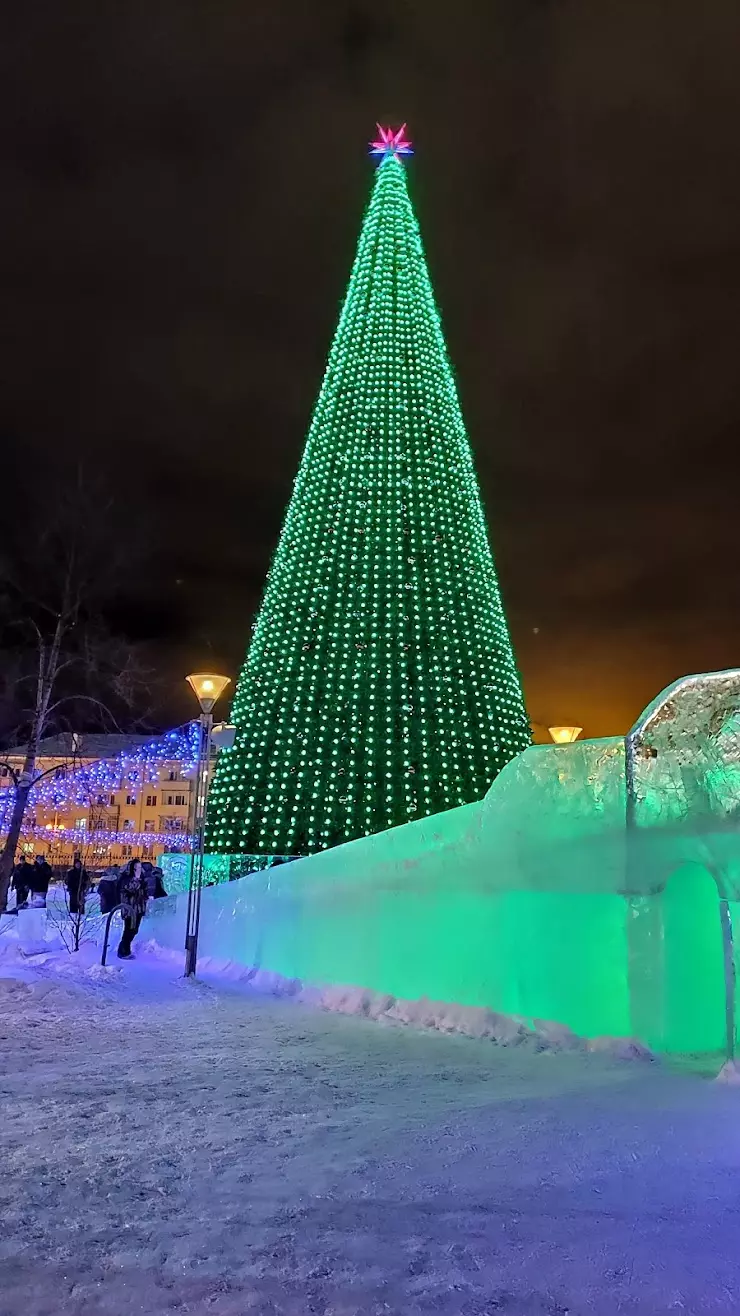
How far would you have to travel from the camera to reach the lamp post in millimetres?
12023

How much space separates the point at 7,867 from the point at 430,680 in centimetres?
1010

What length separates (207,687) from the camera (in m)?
12.3

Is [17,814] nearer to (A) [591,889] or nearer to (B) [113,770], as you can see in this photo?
(B) [113,770]

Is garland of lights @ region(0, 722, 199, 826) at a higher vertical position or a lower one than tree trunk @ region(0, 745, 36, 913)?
higher

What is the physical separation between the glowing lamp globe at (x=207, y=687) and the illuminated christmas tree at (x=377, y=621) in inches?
180

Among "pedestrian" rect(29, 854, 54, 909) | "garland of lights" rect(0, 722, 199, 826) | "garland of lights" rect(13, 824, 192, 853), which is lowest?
"pedestrian" rect(29, 854, 54, 909)

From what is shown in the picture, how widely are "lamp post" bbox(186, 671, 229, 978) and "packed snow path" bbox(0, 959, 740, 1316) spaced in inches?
182

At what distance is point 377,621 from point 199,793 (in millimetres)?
6021

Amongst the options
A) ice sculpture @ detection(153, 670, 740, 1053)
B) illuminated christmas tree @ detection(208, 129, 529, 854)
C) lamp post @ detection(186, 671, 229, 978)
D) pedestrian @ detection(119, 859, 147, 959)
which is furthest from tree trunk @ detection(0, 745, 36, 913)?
ice sculpture @ detection(153, 670, 740, 1053)

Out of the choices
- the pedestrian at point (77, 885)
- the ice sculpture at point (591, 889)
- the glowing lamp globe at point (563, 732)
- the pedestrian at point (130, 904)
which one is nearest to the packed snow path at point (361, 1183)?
the ice sculpture at point (591, 889)

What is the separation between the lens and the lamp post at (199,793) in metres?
12.0

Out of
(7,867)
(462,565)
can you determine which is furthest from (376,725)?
(7,867)

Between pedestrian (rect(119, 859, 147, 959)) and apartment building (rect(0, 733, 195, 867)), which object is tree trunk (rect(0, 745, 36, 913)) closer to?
pedestrian (rect(119, 859, 147, 959))

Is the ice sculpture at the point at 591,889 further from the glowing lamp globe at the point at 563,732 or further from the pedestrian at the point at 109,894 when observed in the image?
the pedestrian at the point at 109,894
